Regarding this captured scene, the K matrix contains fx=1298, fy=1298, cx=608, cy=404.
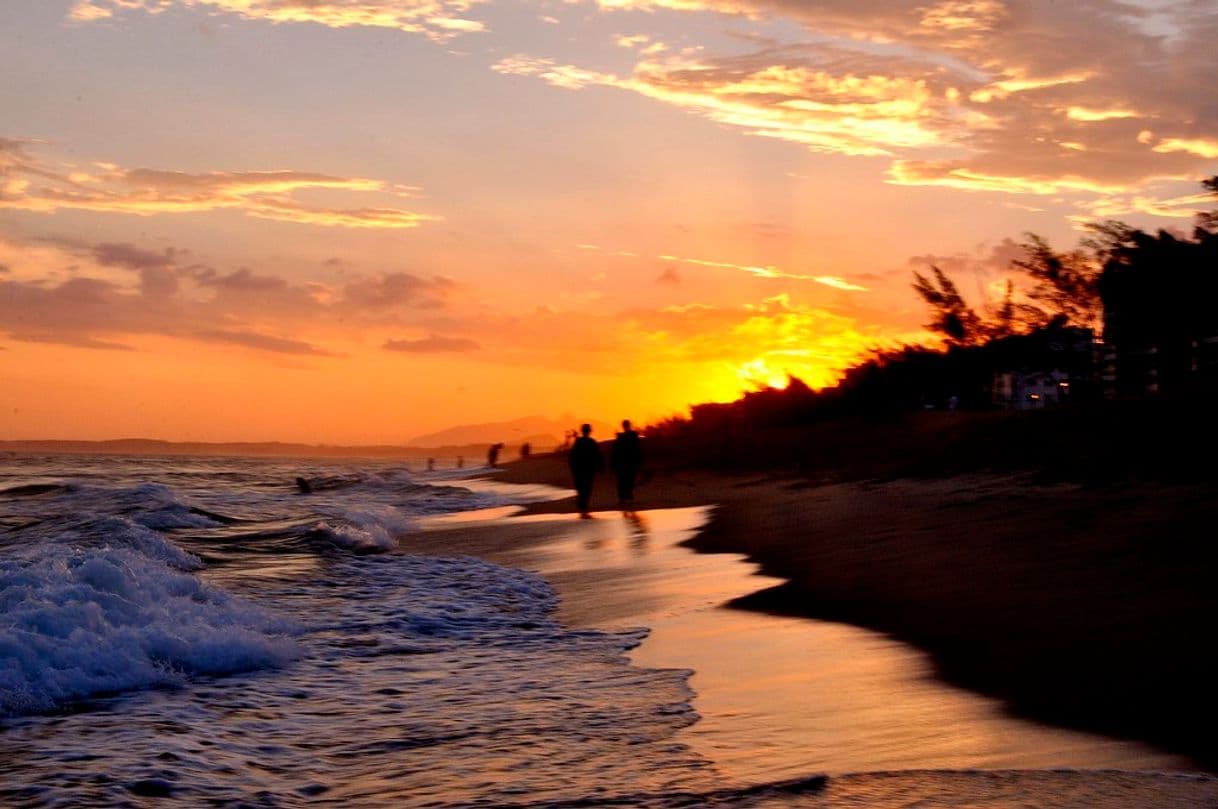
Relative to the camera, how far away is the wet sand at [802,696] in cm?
575

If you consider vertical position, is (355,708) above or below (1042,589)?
below

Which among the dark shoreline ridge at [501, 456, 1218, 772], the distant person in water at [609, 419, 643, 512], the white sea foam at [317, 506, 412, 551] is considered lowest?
the white sea foam at [317, 506, 412, 551]

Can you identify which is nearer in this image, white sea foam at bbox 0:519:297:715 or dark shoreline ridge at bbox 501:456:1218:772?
dark shoreline ridge at bbox 501:456:1218:772

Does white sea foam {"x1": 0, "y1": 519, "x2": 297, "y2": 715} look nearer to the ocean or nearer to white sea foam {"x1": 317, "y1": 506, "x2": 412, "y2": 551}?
the ocean

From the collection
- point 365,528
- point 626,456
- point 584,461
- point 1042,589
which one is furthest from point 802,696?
point 626,456

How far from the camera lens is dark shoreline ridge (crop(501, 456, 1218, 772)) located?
6699 mm

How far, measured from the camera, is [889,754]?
5.88 m

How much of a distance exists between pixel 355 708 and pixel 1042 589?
5.38 meters

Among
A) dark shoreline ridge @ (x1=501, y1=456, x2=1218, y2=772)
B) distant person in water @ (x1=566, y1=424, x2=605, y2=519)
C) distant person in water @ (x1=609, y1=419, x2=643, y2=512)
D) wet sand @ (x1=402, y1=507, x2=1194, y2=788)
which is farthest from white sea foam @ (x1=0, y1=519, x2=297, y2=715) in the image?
distant person in water @ (x1=609, y1=419, x2=643, y2=512)

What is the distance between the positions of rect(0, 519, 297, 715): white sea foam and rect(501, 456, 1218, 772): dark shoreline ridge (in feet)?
14.4

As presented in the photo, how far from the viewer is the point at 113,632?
9602mm

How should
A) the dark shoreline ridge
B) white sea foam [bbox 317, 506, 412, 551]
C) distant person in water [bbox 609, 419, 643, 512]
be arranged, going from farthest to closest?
distant person in water [bbox 609, 419, 643, 512] → white sea foam [bbox 317, 506, 412, 551] → the dark shoreline ridge

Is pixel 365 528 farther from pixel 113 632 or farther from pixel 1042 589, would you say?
pixel 1042 589

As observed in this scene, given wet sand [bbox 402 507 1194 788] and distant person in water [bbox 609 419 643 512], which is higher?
distant person in water [bbox 609 419 643 512]
